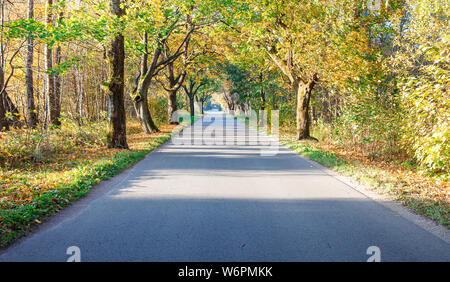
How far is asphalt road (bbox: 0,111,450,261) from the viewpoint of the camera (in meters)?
4.39

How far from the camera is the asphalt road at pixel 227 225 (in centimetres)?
439

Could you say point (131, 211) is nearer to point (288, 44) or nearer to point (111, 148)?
point (111, 148)

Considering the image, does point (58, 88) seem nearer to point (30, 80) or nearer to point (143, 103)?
point (30, 80)

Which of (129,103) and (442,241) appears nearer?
(442,241)

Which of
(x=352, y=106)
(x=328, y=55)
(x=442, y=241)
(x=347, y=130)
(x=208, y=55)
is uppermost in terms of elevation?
(x=208, y=55)

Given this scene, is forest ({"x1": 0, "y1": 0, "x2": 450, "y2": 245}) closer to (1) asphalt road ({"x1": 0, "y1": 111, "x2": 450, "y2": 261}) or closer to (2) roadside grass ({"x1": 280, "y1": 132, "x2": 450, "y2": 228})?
(2) roadside grass ({"x1": 280, "y1": 132, "x2": 450, "y2": 228})

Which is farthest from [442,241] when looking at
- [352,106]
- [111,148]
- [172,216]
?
[111,148]

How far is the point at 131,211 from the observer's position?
625 centimetres

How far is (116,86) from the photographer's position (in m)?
14.4

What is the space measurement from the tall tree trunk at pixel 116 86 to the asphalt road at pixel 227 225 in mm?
5552

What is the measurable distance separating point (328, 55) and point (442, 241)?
13.1 metres

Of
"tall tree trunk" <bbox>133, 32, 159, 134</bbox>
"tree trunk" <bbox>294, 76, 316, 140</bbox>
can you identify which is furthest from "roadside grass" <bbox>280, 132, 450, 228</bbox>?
"tall tree trunk" <bbox>133, 32, 159, 134</bbox>

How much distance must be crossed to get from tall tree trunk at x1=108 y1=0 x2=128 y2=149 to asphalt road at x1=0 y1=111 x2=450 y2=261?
18.2 ft

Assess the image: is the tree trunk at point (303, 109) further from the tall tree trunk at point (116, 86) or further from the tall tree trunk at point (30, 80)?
the tall tree trunk at point (30, 80)
